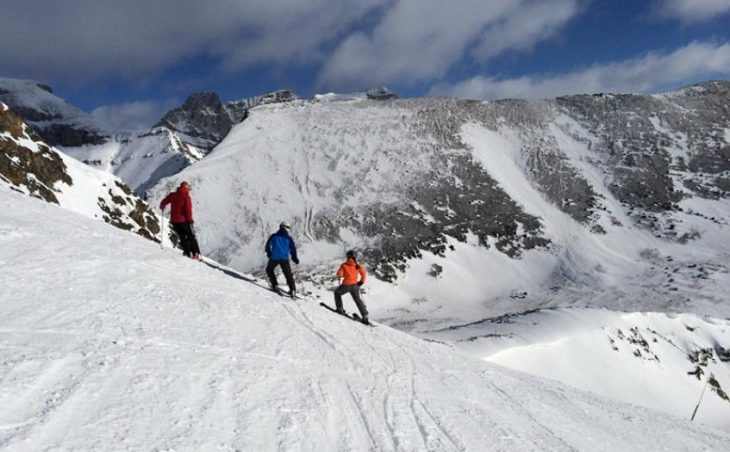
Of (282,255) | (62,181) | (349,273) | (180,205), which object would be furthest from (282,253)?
(62,181)

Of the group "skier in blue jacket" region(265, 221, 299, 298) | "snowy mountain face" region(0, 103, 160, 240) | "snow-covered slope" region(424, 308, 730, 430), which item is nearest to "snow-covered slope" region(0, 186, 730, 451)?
"skier in blue jacket" region(265, 221, 299, 298)

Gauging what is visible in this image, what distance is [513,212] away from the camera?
2773 inches

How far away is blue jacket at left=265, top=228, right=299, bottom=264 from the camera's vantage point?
1617 cm

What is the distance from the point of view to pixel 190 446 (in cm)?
604

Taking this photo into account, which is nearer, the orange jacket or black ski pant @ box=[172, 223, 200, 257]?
the orange jacket

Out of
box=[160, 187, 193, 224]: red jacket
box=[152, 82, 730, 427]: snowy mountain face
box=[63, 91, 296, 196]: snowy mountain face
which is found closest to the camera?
box=[160, 187, 193, 224]: red jacket

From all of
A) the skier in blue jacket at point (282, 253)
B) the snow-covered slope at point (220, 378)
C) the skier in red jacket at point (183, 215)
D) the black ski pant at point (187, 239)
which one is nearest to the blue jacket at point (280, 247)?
the skier in blue jacket at point (282, 253)

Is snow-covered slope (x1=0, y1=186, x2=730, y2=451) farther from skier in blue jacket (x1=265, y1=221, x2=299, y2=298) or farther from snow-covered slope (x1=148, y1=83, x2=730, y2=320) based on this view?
snow-covered slope (x1=148, y1=83, x2=730, y2=320)

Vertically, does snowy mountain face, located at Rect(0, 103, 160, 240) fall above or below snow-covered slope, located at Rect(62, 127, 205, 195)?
below

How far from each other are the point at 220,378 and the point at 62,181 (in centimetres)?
3307

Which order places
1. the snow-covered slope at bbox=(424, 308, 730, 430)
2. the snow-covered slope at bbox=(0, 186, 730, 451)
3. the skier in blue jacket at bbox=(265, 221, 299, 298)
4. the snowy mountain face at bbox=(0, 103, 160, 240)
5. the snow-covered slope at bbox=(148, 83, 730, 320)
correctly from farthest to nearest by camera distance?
1. the snow-covered slope at bbox=(148, 83, 730, 320)
2. the snowy mountain face at bbox=(0, 103, 160, 240)
3. the snow-covered slope at bbox=(424, 308, 730, 430)
4. the skier in blue jacket at bbox=(265, 221, 299, 298)
5. the snow-covered slope at bbox=(0, 186, 730, 451)

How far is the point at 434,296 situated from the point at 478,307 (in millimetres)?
4678

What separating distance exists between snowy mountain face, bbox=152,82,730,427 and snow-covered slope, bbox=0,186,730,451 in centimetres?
1740

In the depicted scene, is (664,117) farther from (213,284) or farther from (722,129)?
(213,284)
